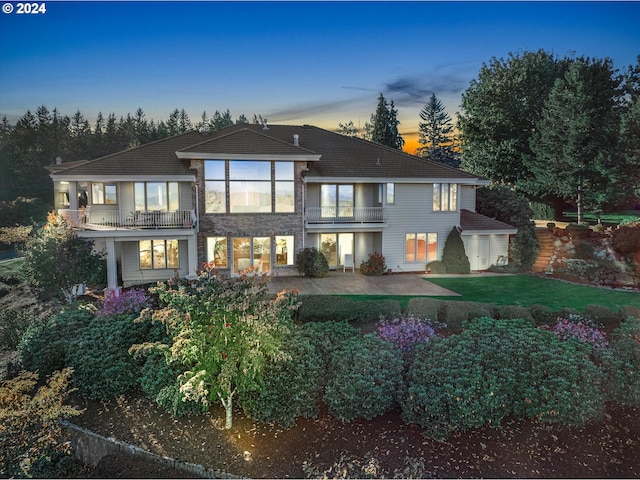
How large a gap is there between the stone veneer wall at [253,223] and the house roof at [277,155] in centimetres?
61

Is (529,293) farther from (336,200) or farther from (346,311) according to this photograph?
(336,200)

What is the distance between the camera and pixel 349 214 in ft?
67.8

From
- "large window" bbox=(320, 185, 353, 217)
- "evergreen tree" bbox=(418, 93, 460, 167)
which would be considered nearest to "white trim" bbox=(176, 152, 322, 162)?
"large window" bbox=(320, 185, 353, 217)

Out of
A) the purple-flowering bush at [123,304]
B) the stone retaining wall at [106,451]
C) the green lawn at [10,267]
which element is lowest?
the stone retaining wall at [106,451]

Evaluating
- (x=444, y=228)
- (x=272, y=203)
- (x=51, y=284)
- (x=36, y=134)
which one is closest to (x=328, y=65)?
(x=272, y=203)

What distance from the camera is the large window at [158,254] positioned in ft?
60.5

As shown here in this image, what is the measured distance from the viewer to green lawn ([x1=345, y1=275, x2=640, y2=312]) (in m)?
14.3

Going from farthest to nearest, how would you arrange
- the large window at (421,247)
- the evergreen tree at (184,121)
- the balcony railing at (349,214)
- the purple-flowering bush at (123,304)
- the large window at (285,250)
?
the evergreen tree at (184,121) < the large window at (421,247) < the balcony railing at (349,214) < the large window at (285,250) < the purple-flowering bush at (123,304)

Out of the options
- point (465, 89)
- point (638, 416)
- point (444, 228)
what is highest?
point (465, 89)

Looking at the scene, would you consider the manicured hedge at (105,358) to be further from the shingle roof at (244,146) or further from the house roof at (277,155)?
the shingle roof at (244,146)

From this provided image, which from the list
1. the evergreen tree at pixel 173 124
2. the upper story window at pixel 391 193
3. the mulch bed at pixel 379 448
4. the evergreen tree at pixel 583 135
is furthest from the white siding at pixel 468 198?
the evergreen tree at pixel 173 124

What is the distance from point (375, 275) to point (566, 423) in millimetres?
12977

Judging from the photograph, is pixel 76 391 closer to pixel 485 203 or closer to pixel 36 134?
pixel 485 203

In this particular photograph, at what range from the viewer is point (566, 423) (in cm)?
700
